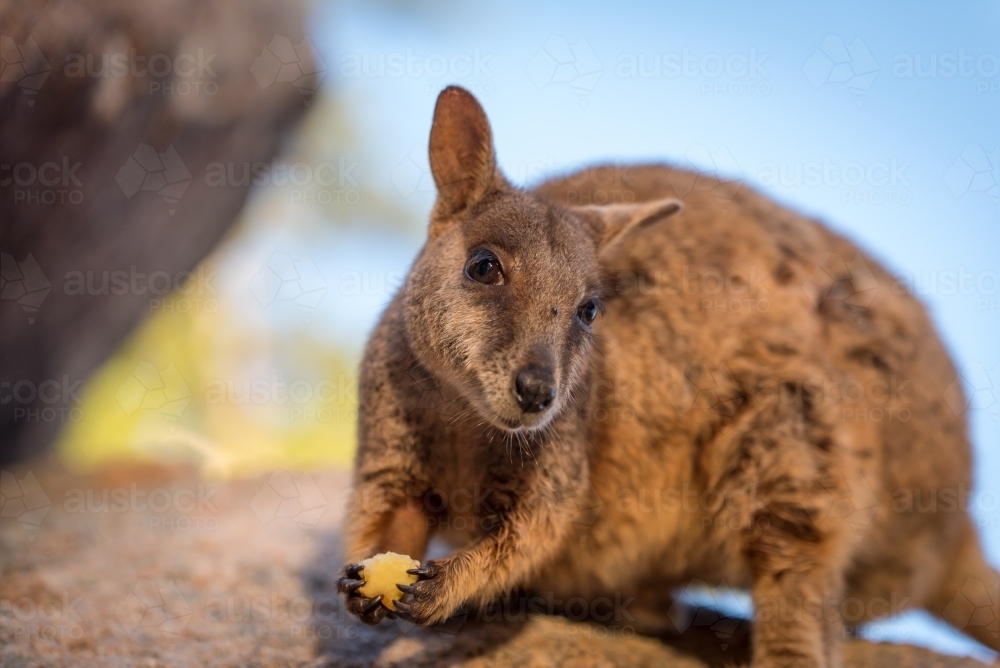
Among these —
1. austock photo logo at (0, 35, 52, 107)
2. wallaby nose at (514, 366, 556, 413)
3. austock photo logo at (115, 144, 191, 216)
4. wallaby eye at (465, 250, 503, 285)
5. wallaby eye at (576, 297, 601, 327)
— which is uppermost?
austock photo logo at (0, 35, 52, 107)

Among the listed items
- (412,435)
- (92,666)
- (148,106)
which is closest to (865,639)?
(412,435)

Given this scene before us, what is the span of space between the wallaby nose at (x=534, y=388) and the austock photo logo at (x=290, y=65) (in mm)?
4812

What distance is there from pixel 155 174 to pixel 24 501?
8.87 feet

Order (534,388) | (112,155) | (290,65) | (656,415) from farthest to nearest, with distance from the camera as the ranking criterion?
(290,65), (112,155), (656,415), (534,388)

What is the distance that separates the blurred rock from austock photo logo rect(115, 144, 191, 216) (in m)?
0.01

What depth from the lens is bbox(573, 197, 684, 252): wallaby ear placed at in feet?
13.6

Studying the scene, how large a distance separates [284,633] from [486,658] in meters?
0.97

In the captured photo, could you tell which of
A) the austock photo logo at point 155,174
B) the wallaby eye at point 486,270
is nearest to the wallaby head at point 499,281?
the wallaby eye at point 486,270

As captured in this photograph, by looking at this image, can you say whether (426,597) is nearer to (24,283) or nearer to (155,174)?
(24,283)

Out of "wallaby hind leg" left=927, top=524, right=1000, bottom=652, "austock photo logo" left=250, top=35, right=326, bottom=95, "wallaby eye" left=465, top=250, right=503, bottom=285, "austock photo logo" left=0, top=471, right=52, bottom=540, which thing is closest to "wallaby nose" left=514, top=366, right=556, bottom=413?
"wallaby eye" left=465, top=250, right=503, bottom=285

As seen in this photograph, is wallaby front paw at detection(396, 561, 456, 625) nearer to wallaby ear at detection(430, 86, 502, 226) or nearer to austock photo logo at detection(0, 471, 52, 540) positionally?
wallaby ear at detection(430, 86, 502, 226)

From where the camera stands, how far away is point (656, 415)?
439 centimetres

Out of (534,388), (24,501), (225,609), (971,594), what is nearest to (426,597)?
(534,388)

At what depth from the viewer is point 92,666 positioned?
343 centimetres
